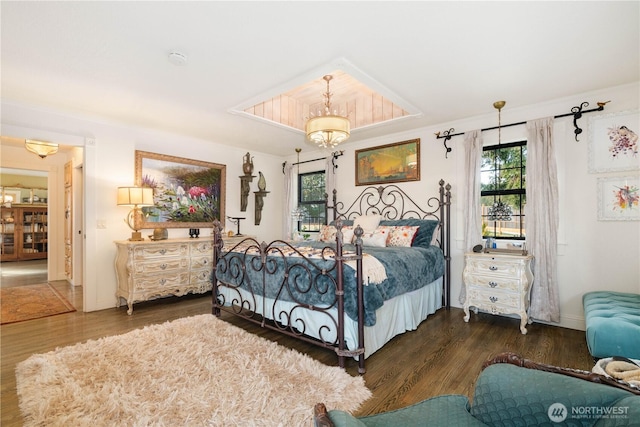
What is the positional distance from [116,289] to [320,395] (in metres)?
3.68

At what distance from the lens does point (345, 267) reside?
98.4 inches

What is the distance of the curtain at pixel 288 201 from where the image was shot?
616 cm

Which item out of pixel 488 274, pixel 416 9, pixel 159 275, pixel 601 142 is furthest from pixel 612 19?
pixel 159 275

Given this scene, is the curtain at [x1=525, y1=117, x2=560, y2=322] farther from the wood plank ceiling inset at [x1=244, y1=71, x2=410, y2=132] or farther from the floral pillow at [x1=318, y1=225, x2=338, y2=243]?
the floral pillow at [x1=318, y1=225, x2=338, y2=243]

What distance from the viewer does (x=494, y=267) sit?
3348 mm

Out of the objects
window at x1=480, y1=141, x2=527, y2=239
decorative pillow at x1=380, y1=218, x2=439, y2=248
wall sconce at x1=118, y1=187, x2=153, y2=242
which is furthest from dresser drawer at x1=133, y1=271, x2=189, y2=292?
window at x1=480, y1=141, x2=527, y2=239

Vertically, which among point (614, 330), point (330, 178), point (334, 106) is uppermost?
point (334, 106)

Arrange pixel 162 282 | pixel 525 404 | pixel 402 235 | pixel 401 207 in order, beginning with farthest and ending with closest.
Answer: pixel 401 207 → pixel 162 282 → pixel 402 235 → pixel 525 404

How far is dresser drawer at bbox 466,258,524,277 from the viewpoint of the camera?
10.6 ft

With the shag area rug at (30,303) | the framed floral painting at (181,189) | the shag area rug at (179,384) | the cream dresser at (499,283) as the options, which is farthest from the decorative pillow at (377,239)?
the shag area rug at (30,303)

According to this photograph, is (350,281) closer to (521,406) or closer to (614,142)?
(521,406)

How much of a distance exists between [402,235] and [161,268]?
133 inches

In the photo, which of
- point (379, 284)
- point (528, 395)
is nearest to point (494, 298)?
point (379, 284)

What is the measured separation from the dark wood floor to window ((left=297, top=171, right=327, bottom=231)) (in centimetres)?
266
